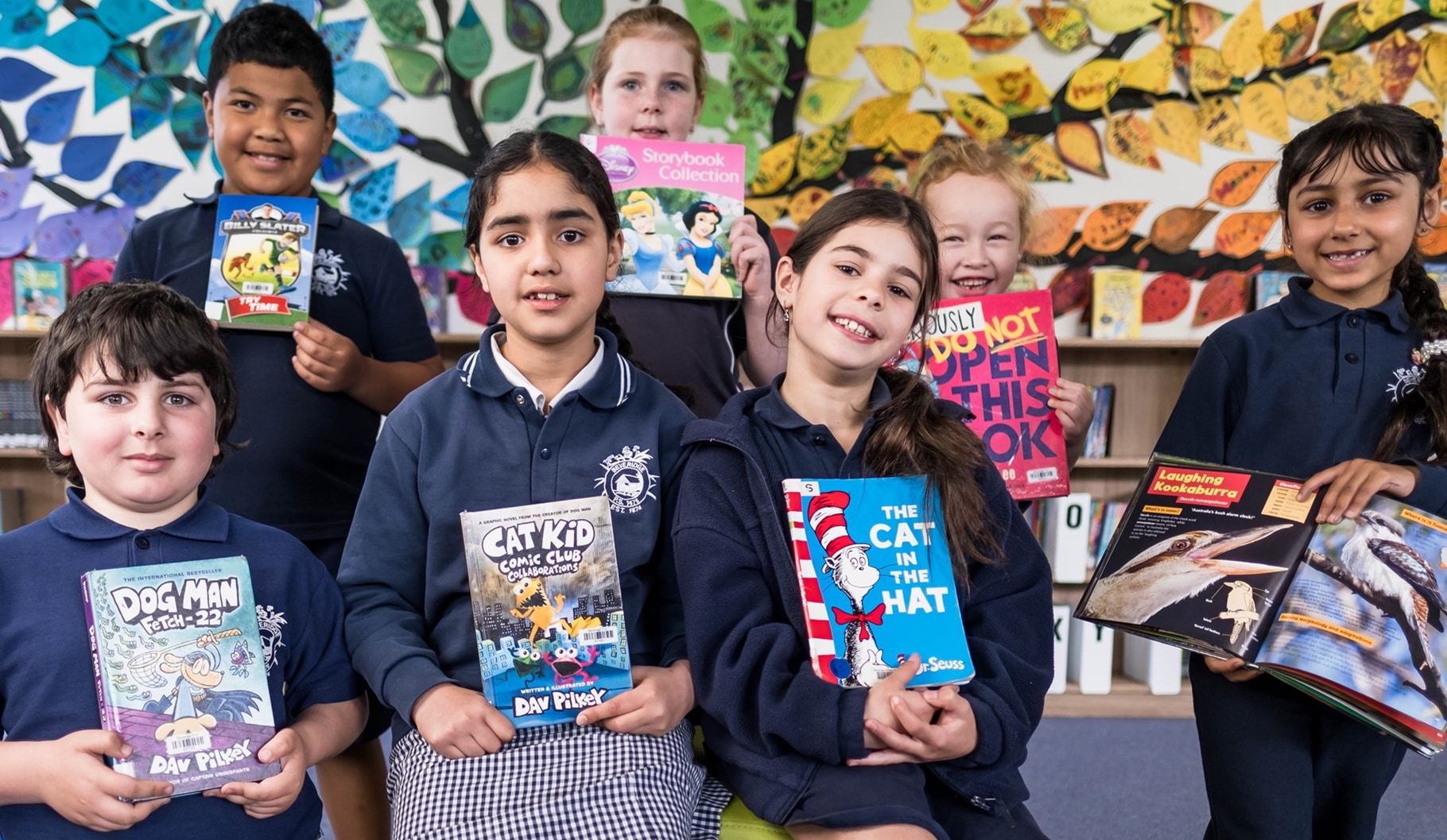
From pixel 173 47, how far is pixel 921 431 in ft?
12.2

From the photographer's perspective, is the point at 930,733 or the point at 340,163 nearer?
the point at 930,733

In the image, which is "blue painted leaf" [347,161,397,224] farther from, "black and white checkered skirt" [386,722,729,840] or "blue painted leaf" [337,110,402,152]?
"black and white checkered skirt" [386,722,729,840]

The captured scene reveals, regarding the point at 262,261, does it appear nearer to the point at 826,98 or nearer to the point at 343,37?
the point at 343,37

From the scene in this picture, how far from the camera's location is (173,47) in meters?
3.96

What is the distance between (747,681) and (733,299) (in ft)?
2.77

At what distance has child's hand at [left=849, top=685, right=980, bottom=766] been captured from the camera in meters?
1.32

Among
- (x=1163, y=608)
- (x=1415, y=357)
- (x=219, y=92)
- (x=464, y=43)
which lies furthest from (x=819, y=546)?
(x=464, y=43)

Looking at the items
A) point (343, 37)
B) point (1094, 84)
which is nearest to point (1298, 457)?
point (1094, 84)

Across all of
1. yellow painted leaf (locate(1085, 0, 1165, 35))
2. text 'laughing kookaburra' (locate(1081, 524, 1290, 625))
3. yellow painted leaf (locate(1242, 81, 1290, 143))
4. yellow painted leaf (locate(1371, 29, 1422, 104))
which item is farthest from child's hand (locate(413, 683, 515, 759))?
yellow painted leaf (locate(1371, 29, 1422, 104))

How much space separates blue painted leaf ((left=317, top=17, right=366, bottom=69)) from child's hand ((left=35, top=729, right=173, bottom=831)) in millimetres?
3288

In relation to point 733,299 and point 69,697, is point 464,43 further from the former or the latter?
point 69,697

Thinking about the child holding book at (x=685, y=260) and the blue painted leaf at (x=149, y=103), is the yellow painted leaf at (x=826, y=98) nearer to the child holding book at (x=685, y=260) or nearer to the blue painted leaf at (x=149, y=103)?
the child holding book at (x=685, y=260)

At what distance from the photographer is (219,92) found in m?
1.94

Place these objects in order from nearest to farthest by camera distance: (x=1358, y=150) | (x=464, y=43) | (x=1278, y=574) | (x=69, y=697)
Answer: (x=69, y=697) → (x=1278, y=574) → (x=1358, y=150) → (x=464, y=43)
